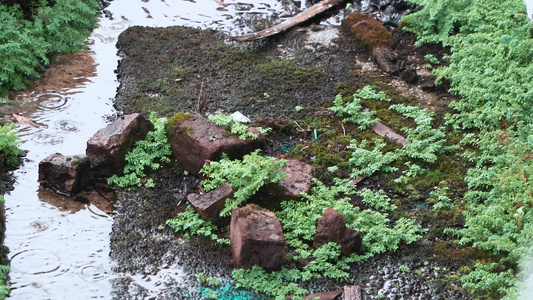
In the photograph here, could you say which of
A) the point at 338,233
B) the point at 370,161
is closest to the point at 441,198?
the point at 370,161

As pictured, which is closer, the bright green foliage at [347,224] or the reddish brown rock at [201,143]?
the bright green foliage at [347,224]

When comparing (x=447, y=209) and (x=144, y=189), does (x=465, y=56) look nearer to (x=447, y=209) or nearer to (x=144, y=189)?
(x=447, y=209)

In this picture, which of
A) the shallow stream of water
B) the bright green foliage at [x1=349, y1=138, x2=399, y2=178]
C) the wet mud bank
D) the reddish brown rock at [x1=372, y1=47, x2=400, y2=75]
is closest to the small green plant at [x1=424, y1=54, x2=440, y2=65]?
the wet mud bank

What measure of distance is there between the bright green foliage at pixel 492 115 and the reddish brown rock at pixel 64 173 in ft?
12.9

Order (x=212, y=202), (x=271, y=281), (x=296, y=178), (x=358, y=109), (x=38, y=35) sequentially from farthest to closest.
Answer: (x=38, y=35), (x=358, y=109), (x=296, y=178), (x=212, y=202), (x=271, y=281)

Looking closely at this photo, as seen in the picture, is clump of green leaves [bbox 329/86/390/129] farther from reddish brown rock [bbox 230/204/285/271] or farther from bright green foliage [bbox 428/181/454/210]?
reddish brown rock [bbox 230/204/285/271]

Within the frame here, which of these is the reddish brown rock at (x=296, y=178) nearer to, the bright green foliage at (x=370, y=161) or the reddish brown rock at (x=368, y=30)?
the bright green foliage at (x=370, y=161)

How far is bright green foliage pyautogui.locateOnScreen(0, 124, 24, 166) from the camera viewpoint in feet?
23.1

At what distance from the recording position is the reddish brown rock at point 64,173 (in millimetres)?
6719

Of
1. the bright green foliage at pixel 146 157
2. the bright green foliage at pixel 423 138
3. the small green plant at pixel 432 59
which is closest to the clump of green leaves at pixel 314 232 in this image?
the bright green foliage at pixel 423 138

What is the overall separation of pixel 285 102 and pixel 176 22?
331 centimetres

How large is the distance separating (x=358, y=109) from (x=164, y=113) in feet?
8.30

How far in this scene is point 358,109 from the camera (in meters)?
8.17

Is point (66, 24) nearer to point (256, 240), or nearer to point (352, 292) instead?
point (256, 240)
